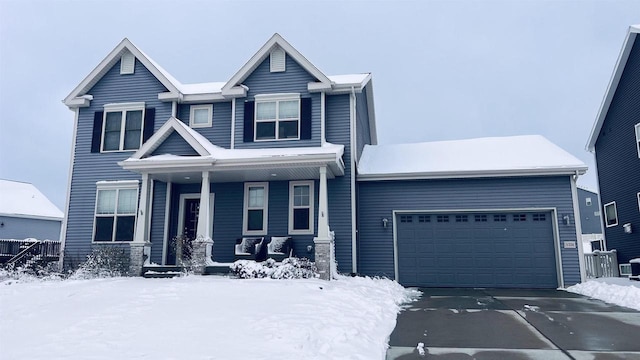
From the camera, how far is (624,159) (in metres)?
15.6

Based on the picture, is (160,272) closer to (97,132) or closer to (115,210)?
(115,210)

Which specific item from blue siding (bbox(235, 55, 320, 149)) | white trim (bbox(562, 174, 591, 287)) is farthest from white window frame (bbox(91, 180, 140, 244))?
white trim (bbox(562, 174, 591, 287))

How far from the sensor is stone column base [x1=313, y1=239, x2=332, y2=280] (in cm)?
1115

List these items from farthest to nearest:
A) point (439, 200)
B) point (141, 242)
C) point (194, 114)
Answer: point (194, 114) < point (439, 200) < point (141, 242)

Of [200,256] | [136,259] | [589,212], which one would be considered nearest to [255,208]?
[200,256]

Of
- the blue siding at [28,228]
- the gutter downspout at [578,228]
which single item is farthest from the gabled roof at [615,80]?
the blue siding at [28,228]

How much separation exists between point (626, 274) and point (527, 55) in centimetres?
7386

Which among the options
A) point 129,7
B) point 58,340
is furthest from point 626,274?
point 129,7

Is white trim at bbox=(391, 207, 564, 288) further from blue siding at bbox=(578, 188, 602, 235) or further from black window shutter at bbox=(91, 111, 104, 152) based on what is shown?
blue siding at bbox=(578, 188, 602, 235)

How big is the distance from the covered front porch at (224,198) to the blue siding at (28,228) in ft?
56.1

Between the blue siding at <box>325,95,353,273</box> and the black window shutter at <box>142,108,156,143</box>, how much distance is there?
19.1 ft

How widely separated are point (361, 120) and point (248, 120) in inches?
171

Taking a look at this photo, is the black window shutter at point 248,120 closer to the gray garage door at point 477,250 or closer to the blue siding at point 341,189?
the blue siding at point 341,189

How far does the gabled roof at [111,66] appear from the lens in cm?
1478
